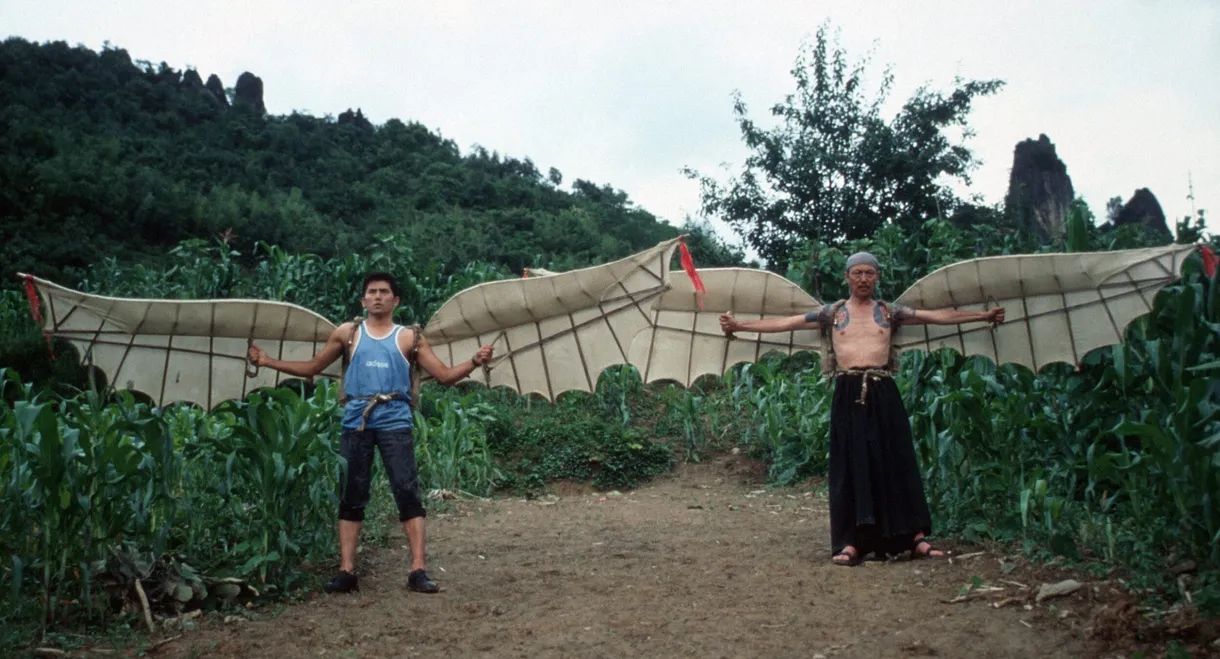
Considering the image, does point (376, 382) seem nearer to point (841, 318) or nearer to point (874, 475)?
point (841, 318)

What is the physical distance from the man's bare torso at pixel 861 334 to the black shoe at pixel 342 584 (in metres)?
2.92

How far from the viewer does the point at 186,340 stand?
558 cm

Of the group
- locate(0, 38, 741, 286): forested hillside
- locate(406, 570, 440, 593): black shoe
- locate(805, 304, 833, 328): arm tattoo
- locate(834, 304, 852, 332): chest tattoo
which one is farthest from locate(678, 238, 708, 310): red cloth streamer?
locate(0, 38, 741, 286): forested hillside

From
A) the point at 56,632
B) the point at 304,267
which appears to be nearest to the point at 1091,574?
the point at 56,632

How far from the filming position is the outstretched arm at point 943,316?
544cm

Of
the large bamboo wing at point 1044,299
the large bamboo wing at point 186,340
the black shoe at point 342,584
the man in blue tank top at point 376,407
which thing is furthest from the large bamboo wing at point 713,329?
the black shoe at point 342,584

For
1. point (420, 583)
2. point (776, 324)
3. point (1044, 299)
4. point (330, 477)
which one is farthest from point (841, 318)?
point (330, 477)

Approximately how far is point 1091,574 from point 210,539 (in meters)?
4.28

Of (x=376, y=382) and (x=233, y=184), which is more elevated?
(x=233, y=184)

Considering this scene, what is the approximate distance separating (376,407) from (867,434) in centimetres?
268

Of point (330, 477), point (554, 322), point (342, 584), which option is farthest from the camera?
point (554, 322)

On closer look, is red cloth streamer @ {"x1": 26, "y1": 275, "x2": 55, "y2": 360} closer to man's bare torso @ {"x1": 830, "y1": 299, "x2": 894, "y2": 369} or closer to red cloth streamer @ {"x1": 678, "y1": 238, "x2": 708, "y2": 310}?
red cloth streamer @ {"x1": 678, "y1": 238, "x2": 708, "y2": 310}

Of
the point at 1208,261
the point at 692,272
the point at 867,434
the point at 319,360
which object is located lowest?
the point at 867,434

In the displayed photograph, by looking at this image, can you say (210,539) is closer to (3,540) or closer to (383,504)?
(3,540)
